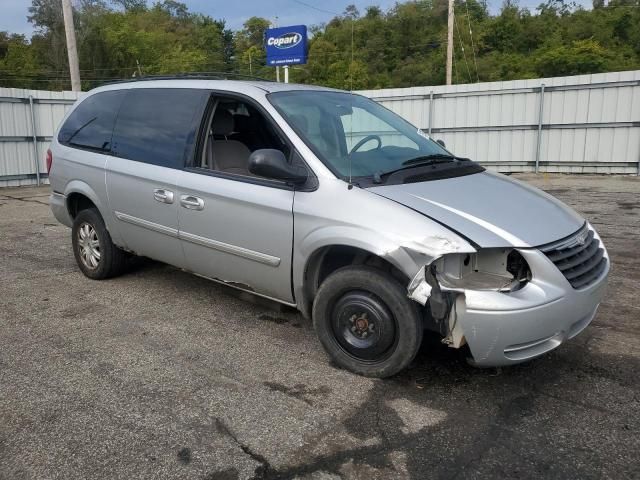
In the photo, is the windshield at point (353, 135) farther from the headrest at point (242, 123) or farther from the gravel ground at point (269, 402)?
the gravel ground at point (269, 402)

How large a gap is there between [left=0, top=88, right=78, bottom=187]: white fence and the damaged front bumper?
43.8 feet

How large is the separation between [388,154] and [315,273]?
994 millimetres

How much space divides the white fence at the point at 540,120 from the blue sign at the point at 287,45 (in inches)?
283

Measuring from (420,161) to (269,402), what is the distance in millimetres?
1887

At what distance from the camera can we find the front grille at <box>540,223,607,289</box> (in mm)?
2980

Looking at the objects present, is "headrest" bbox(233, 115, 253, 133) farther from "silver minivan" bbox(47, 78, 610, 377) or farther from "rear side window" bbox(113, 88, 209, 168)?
"rear side window" bbox(113, 88, 209, 168)

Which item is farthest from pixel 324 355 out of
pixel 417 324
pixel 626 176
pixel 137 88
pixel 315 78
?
pixel 315 78

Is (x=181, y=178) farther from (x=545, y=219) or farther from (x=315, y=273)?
(x=545, y=219)

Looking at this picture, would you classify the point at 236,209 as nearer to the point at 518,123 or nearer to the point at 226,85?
the point at 226,85

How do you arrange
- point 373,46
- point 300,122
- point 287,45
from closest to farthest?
point 300,122 → point 287,45 → point 373,46

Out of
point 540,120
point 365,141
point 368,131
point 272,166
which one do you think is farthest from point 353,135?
point 540,120

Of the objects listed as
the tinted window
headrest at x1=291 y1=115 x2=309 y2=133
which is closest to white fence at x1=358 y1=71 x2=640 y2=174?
the tinted window

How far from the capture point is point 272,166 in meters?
3.31

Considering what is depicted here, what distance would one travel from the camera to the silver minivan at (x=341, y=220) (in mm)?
2926
